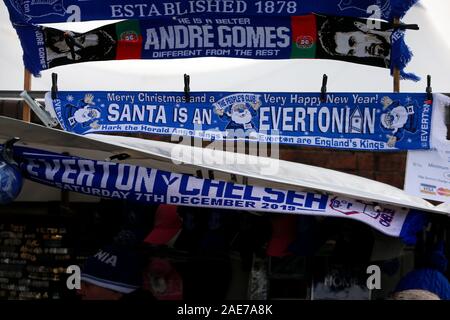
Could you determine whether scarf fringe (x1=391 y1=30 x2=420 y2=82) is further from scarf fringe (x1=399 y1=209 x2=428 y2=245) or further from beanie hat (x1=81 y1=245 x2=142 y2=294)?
beanie hat (x1=81 y1=245 x2=142 y2=294)

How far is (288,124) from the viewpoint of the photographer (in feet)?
13.6

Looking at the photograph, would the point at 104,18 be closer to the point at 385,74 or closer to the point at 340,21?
the point at 340,21

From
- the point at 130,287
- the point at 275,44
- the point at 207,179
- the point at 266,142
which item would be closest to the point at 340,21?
the point at 275,44

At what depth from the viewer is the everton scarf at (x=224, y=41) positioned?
4.14 metres

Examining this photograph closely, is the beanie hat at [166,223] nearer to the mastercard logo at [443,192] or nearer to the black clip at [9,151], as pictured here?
the black clip at [9,151]

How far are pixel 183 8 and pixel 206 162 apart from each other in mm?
887

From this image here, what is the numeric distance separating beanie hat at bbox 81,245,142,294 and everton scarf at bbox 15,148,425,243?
63cm

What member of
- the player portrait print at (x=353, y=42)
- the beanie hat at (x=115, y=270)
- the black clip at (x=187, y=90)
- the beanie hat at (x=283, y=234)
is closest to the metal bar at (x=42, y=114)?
the black clip at (x=187, y=90)

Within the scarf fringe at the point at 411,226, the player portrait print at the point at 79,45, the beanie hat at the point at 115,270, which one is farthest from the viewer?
the beanie hat at the point at 115,270

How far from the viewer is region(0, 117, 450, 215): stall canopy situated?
3.84 metres

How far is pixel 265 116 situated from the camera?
416 cm

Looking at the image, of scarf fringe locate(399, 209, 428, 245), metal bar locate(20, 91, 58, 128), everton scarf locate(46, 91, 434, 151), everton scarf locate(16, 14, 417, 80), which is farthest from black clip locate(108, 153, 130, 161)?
scarf fringe locate(399, 209, 428, 245)

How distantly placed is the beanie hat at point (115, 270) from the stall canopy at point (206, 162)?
27.8 inches

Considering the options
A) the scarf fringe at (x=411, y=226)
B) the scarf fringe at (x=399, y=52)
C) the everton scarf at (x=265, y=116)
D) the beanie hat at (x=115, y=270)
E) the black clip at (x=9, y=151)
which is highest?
the scarf fringe at (x=399, y=52)
